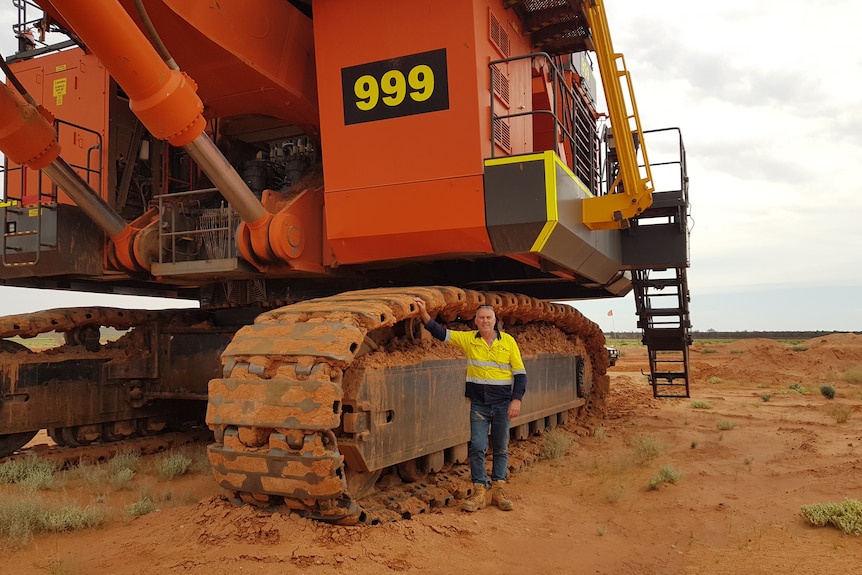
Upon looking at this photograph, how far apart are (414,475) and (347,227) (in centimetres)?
235

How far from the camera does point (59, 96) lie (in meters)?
7.36

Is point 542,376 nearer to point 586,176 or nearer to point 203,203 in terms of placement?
point 586,176

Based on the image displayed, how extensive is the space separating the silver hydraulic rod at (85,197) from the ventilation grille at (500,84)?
12.9 ft

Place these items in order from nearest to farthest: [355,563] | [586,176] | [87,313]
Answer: [355,563]
[87,313]
[586,176]

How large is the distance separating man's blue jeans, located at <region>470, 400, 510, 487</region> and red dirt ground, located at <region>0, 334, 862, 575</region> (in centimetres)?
33

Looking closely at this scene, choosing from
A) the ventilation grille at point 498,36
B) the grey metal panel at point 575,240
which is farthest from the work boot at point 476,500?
the ventilation grille at point 498,36

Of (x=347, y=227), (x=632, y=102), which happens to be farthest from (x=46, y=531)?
(x=632, y=102)

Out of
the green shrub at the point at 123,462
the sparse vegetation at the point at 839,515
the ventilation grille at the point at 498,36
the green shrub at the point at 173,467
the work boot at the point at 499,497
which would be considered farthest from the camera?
the green shrub at the point at 123,462

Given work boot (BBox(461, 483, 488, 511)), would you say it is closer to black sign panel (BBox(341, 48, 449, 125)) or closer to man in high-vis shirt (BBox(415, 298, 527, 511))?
man in high-vis shirt (BBox(415, 298, 527, 511))

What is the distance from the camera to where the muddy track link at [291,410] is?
172 inches

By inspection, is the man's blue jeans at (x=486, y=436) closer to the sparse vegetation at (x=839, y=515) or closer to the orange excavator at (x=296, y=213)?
the orange excavator at (x=296, y=213)

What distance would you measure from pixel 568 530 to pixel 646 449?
3446mm

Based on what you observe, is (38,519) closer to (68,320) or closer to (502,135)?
(68,320)

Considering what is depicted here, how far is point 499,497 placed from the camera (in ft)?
18.8
